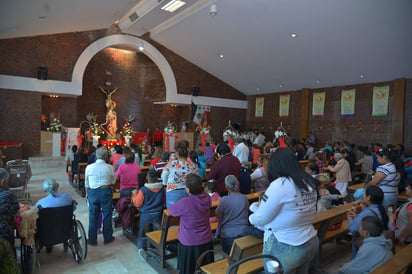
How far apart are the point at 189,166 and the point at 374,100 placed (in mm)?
11368

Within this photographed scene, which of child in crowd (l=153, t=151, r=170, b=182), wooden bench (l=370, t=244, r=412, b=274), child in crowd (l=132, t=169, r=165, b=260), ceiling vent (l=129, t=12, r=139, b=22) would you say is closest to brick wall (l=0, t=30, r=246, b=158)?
ceiling vent (l=129, t=12, r=139, b=22)

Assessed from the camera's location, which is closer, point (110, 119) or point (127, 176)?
point (127, 176)

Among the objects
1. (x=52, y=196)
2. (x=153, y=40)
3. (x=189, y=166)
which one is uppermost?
(x=153, y=40)

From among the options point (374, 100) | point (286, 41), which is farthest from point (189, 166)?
point (374, 100)

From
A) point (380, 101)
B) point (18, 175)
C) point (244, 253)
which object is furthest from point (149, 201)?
point (380, 101)

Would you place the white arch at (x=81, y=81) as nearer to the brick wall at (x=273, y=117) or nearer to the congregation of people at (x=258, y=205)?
the brick wall at (x=273, y=117)

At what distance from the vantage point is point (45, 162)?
32.8 ft

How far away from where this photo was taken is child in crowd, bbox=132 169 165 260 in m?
3.37

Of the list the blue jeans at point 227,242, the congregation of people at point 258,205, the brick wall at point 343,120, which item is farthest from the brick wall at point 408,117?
the blue jeans at point 227,242

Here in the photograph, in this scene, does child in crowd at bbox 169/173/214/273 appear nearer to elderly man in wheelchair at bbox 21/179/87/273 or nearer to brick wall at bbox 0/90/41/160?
elderly man in wheelchair at bbox 21/179/87/273

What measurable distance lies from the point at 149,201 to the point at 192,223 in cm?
105

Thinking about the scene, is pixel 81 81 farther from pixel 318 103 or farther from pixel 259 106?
pixel 318 103

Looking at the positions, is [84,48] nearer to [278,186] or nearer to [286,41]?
[286,41]

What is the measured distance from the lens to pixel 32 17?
781cm
